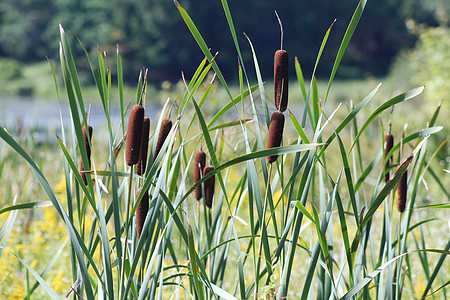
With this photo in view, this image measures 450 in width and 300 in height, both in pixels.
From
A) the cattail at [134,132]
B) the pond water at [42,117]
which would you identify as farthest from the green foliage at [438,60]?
the cattail at [134,132]

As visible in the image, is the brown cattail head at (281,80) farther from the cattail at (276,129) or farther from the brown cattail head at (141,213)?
the brown cattail head at (141,213)

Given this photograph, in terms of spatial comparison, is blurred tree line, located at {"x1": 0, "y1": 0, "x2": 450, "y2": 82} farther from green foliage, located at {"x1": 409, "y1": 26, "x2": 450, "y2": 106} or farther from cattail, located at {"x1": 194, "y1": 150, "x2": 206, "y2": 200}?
cattail, located at {"x1": 194, "y1": 150, "x2": 206, "y2": 200}

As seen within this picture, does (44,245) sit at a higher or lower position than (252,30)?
lower

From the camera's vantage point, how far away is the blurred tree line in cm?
3738

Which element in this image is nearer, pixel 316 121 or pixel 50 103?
pixel 316 121

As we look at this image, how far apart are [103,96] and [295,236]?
43 cm

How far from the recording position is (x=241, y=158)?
752 mm

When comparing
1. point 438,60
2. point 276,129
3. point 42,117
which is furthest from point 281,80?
point 42,117

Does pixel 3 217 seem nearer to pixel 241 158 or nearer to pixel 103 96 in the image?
pixel 103 96

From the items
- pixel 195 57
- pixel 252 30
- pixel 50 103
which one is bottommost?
pixel 50 103

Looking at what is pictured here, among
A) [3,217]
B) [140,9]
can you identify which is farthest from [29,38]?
[3,217]

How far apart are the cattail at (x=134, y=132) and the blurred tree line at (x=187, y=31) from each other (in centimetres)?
3255

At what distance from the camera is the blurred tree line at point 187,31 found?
37.4 m

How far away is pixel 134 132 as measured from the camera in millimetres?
815
